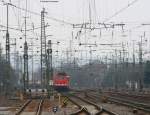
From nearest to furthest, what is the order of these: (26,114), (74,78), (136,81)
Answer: (26,114)
(136,81)
(74,78)

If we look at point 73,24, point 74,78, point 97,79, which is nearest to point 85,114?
point 73,24

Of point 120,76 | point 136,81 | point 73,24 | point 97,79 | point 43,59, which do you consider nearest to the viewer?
point 73,24

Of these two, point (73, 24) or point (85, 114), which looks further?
point (73, 24)

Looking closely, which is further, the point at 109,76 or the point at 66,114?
the point at 109,76

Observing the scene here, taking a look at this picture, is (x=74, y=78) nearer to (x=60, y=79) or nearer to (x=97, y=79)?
(x=97, y=79)

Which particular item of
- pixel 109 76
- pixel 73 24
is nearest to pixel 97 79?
pixel 109 76

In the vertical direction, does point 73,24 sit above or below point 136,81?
above

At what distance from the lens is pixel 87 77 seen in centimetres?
14500

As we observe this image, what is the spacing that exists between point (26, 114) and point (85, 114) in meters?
4.20

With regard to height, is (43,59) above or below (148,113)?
above

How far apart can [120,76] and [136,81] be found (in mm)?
7917

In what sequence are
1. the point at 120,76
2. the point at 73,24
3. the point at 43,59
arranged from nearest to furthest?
the point at 73,24
the point at 43,59
the point at 120,76

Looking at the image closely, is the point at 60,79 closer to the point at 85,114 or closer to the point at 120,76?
the point at 120,76

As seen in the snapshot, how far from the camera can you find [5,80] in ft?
226
